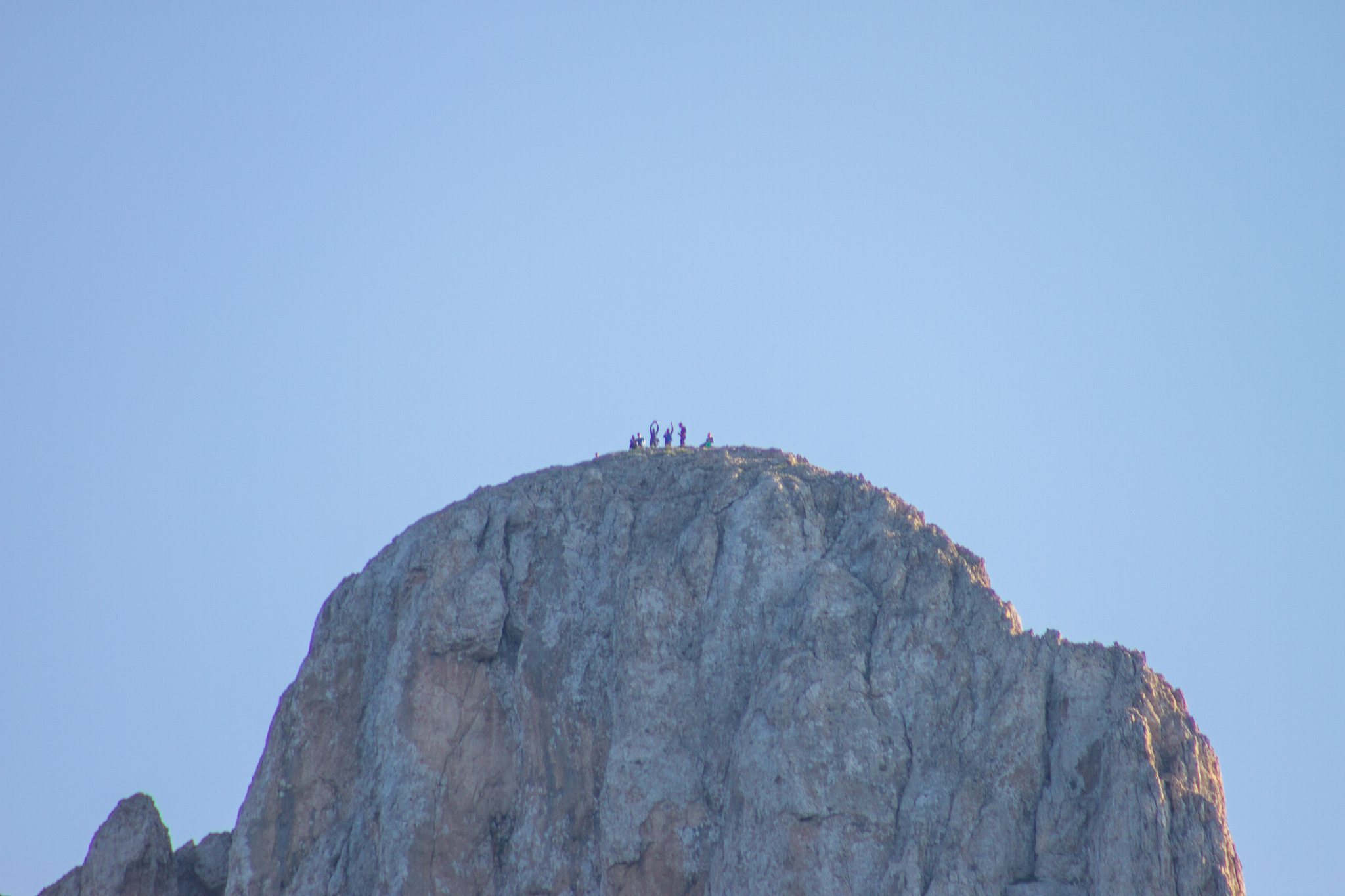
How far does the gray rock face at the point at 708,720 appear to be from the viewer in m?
56.1

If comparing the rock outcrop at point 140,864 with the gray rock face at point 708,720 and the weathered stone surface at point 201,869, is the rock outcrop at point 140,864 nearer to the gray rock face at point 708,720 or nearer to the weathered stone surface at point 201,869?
the weathered stone surface at point 201,869

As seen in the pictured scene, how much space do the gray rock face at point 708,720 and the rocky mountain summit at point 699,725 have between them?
94mm

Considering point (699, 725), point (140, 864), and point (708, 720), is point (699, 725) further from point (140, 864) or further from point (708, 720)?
point (140, 864)

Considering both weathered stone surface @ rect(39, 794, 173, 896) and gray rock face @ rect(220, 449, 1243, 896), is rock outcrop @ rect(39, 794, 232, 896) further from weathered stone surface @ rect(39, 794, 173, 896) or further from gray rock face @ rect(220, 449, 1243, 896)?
gray rock face @ rect(220, 449, 1243, 896)

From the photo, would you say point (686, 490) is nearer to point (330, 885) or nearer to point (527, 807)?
point (527, 807)

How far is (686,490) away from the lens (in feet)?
229

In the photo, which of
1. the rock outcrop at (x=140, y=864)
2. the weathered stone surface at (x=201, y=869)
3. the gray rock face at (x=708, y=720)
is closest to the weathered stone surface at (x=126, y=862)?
the rock outcrop at (x=140, y=864)

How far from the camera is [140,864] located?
74562 millimetres

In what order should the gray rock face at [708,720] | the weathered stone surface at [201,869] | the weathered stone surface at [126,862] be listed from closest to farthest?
1. the gray rock face at [708,720]
2. the weathered stone surface at [126,862]
3. the weathered stone surface at [201,869]

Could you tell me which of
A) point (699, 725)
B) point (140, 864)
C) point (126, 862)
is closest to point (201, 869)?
point (140, 864)

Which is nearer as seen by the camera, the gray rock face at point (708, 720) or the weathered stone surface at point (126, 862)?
the gray rock face at point (708, 720)

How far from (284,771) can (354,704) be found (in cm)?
371

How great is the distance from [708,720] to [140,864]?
27482 millimetres

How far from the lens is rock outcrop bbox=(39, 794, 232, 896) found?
74.3 metres
